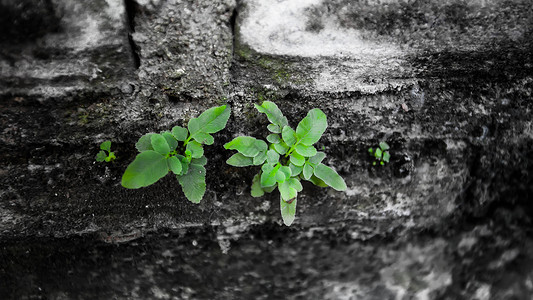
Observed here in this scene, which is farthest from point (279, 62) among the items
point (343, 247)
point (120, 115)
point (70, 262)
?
point (70, 262)

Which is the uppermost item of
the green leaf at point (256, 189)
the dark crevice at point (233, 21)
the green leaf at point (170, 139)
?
the dark crevice at point (233, 21)

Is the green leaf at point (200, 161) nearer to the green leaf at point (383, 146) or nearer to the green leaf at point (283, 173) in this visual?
the green leaf at point (283, 173)

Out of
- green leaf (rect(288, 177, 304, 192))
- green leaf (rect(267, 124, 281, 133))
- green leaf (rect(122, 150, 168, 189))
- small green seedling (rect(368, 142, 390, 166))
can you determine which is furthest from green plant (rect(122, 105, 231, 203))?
small green seedling (rect(368, 142, 390, 166))

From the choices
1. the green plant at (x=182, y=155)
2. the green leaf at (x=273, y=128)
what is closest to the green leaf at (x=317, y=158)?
the green leaf at (x=273, y=128)

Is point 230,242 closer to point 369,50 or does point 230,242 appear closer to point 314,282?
point 314,282

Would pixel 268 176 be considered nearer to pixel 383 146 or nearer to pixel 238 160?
pixel 238 160

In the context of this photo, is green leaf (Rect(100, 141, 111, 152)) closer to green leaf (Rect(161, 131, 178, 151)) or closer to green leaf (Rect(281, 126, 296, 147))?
green leaf (Rect(161, 131, 178, 151))
